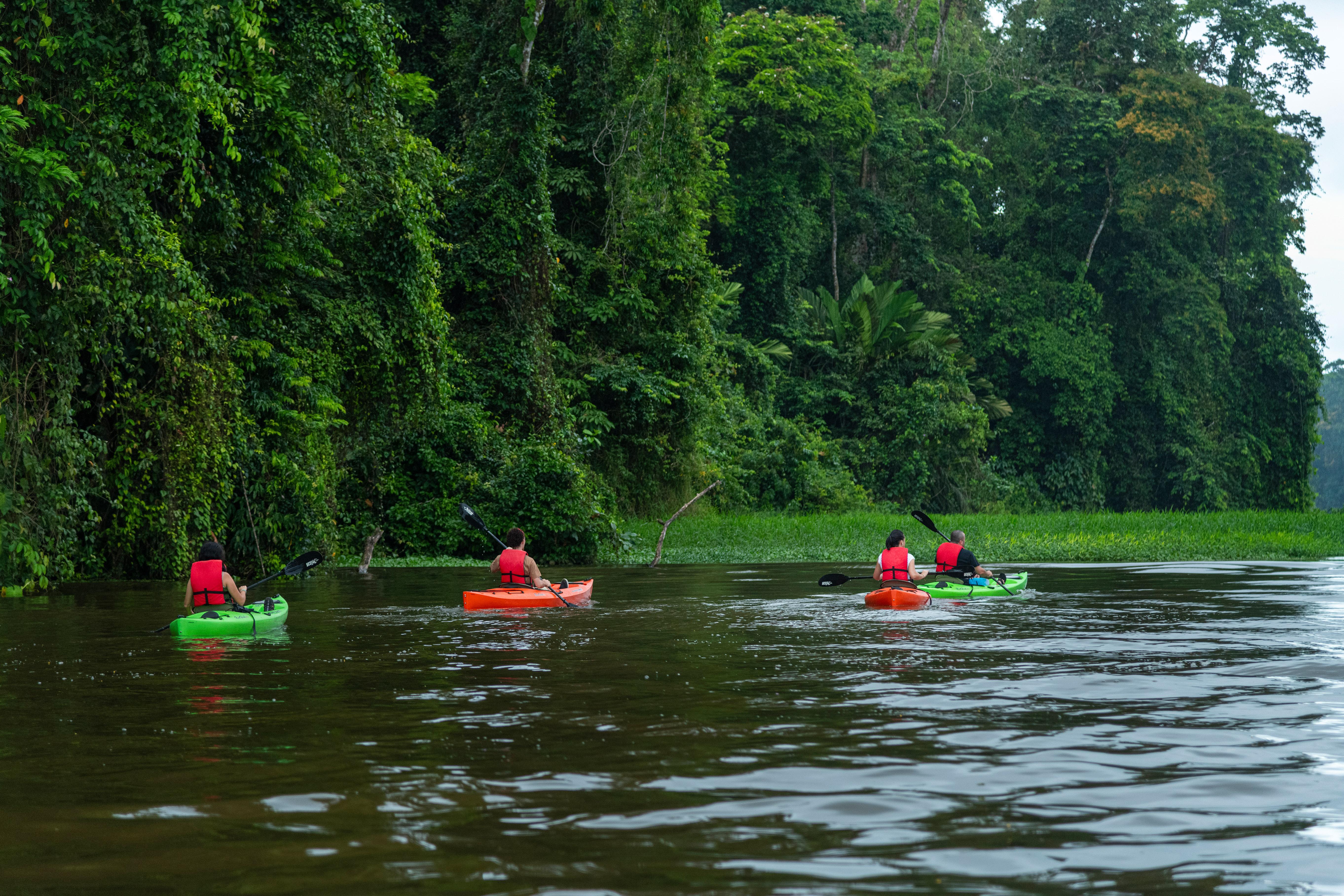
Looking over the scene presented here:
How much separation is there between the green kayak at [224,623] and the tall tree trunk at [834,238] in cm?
2928

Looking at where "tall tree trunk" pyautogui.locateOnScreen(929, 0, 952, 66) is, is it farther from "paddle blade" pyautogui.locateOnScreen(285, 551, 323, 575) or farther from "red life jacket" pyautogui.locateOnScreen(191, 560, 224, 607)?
"red life jacket" pyautogui.locateOnScreen(191, 560, 224, 607)

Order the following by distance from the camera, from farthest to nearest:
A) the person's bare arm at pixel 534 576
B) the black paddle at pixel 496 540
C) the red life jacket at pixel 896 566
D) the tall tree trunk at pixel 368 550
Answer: the tall tree trunk at pixel 368 550 < the red life jacket at pixel 896 566 < the person's bare arm at pixel 534 576 < the black paddle at pixel 496 540

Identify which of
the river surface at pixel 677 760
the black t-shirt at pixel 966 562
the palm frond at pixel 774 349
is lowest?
the river surface at pixel 677 760

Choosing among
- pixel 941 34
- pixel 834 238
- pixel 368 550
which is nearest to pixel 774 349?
pixel 834 238

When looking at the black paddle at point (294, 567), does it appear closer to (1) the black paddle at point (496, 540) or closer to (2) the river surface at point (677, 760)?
(2) the river surface at point (677, 760)

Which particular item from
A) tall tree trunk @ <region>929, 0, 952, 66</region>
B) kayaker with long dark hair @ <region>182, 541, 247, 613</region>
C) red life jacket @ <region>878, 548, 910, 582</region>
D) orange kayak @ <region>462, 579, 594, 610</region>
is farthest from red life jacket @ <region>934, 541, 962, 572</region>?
tall tree trunk @ <region>929, 0, 952, 66</region>

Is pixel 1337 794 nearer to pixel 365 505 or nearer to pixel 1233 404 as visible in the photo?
pixel 365 505

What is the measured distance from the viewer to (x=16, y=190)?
46.5ft

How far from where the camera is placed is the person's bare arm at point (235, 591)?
39.0 ft

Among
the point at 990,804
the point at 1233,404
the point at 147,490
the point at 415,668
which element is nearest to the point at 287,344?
the point at 147,490

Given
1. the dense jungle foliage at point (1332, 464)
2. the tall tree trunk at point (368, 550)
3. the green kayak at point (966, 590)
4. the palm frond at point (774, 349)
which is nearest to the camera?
the green kayak at point (966, 590)

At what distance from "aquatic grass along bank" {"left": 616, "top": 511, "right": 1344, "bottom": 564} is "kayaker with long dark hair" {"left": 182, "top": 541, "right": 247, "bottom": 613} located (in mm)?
11895

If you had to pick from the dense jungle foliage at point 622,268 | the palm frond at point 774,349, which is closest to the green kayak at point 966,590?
the dense jungle foliage at point 622,268

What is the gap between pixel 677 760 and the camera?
231 inches
